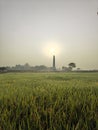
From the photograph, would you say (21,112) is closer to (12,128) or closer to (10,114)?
(10,114)

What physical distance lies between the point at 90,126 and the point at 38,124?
0.52 meters

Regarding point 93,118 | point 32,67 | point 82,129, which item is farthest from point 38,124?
point 32,67

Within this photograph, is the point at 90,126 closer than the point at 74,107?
Yes

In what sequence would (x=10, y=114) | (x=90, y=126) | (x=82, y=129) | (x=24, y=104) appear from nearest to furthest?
Answer: (x=82, y=129) → (x=90, y=126) → (x=10, y=114) → (x=24, y=104)

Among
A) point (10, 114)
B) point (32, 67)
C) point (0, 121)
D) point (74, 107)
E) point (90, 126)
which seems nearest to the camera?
point (90, 126)

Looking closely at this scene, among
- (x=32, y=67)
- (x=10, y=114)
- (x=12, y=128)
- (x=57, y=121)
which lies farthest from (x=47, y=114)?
(x=32, y=67)

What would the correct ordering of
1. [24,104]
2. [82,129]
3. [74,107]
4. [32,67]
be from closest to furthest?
[82,129], [74,107], [24,104], [32,67]

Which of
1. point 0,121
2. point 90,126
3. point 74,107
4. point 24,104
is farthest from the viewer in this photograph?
point 24,104

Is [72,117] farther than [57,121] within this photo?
Yes

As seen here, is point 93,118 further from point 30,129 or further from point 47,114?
point 30,129

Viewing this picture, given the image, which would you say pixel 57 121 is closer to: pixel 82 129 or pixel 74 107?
pixel 82 129

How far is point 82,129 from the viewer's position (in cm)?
163

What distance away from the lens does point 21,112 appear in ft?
7.53

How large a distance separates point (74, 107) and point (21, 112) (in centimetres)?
72
